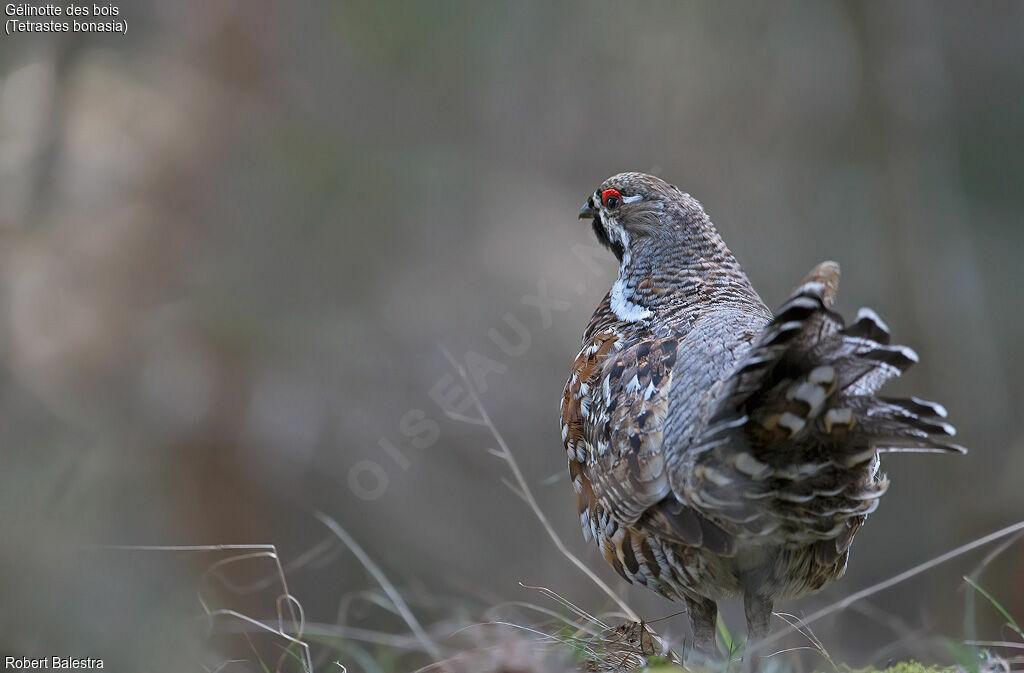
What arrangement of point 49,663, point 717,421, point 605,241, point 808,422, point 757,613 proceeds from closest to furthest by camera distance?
point 808,422, point 717,421, point 757,613, point 605,241, point 49,663

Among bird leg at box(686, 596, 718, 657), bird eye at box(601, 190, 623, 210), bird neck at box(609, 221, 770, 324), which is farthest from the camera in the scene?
bird eye at box(601, 190, 623, 210)

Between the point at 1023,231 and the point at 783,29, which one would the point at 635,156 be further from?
the point at 1023,231

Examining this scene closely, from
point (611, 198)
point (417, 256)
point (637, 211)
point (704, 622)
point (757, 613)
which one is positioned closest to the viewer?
point (757, 613)

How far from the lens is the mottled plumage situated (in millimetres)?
3273

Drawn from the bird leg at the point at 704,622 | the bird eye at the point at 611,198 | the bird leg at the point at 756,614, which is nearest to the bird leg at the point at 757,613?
the bird leg at the point at 756,614

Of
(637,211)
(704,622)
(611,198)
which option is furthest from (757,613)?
(611,198)

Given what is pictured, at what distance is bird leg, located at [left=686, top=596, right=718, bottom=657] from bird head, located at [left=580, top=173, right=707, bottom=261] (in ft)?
6.14

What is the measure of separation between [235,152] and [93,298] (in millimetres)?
3154

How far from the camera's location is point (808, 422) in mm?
3279

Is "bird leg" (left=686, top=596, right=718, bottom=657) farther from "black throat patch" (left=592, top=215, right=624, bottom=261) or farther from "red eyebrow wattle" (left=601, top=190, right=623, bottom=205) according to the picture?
"red eyebrow wattle" (left=601, top=190, right=623, bottom=205)

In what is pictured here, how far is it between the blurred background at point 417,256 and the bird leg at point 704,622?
529cm

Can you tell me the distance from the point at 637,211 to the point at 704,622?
219 centimetres

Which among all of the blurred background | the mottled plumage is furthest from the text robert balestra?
the mottled plumage

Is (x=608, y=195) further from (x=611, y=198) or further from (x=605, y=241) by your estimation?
(x=605, y=241)
